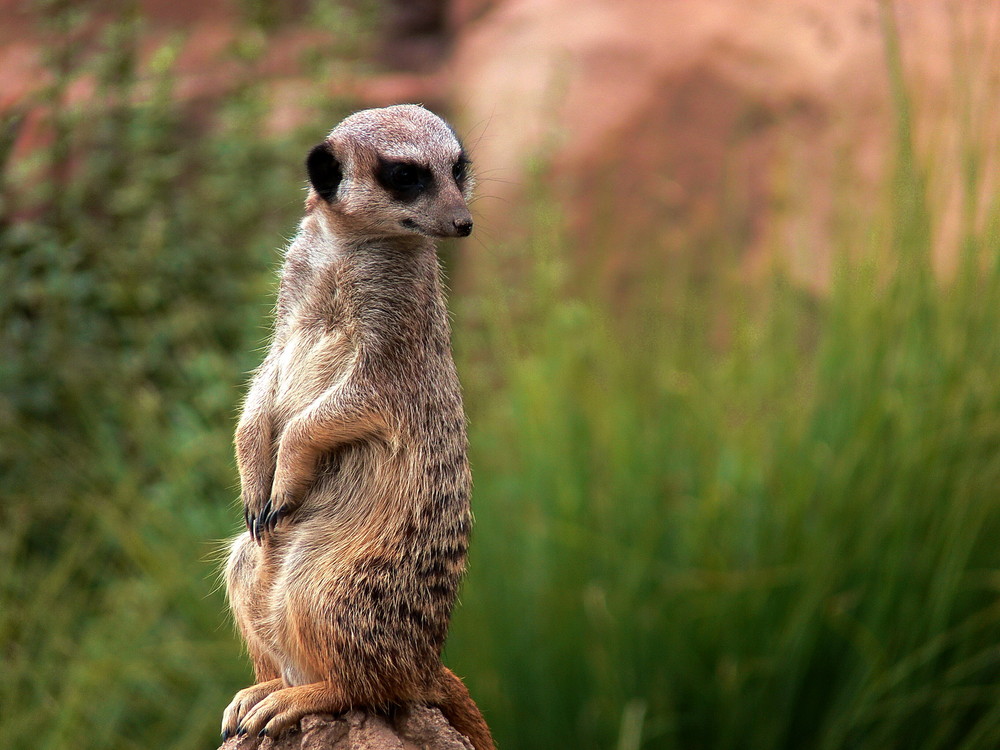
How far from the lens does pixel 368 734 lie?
175cm

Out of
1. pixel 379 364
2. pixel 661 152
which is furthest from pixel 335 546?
pixel 661 152

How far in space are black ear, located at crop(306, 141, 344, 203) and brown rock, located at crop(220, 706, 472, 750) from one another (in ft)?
2.67

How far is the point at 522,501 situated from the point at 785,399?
2.89 feet

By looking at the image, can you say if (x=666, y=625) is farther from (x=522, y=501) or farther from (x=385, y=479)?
(x=385, y=479)

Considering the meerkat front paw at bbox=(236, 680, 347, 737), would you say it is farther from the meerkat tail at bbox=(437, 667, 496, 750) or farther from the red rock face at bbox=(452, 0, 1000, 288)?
the red rock face at bbox=(452, 0, 1000, 288)

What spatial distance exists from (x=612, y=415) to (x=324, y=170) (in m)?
2.01

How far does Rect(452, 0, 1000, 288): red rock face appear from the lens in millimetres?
5266

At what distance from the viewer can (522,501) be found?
3.50m

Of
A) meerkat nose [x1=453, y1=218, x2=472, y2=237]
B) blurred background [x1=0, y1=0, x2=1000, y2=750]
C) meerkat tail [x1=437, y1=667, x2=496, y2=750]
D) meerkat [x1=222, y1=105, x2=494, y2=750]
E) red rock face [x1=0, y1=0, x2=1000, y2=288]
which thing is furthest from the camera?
red rock face [x1=0, y1=0, x2=1000, y2=288]

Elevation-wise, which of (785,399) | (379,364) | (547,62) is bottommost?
(785,399)

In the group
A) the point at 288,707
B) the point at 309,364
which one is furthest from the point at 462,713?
the point at 309,364

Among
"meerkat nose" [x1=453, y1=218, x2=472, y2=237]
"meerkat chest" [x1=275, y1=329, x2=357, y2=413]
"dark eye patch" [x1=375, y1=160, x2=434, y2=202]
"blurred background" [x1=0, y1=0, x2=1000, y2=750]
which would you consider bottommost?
"blurred background" [x1=0, y1=0, x2=1000, y2=750]

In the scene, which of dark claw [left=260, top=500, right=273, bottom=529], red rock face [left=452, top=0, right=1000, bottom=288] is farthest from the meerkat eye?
red rock face [left=452, top=0, right=1000, bottom=288]

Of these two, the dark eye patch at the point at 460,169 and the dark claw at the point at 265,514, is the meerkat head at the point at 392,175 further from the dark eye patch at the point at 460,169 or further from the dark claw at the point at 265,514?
the dark claw at the point at 265,514
